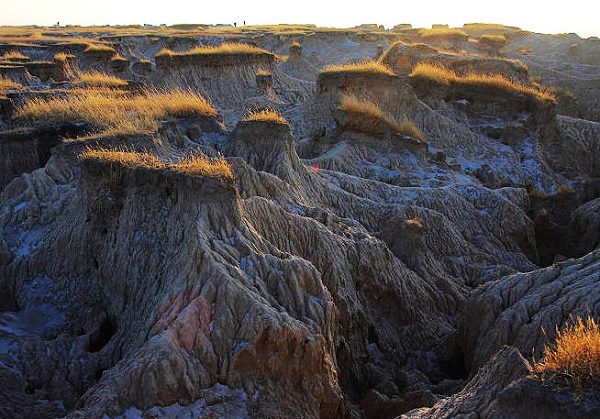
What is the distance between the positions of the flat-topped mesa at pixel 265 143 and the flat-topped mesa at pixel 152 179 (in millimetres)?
3271

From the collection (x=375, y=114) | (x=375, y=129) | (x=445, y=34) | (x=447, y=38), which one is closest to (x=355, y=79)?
(x=375, y=114)

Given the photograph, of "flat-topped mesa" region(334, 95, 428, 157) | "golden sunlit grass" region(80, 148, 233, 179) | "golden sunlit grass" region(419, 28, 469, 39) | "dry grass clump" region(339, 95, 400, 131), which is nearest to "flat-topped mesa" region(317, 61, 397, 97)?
"dry grass clump" region(339, 95, 400, 131)

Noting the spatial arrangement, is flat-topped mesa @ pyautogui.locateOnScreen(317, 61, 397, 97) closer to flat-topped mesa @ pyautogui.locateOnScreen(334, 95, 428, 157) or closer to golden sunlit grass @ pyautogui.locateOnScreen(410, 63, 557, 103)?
golden sunlit grass @ pyautogui.locateOnScreen(410, 63, 557, 103)

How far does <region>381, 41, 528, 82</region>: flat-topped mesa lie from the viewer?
25.2 m

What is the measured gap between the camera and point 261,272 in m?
7.94

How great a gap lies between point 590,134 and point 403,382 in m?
16.0

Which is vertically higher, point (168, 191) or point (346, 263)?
point (168, 191)

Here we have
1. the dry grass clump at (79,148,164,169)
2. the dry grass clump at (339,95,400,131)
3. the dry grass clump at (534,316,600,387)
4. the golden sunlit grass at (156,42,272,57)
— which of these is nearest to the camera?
the dry grass clump at (534,316,600,387)

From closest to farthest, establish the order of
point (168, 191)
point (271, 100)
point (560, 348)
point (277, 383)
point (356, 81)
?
point (560, 348)
point (277, 383)
point (168, 191)
point (356, 81)
point (271, 100)

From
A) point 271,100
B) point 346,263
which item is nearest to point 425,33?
point 271,100

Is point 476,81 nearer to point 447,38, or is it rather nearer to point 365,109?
point 365,109

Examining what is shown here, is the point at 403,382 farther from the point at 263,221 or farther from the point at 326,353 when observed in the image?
the point at 263,221

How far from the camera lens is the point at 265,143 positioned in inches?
502

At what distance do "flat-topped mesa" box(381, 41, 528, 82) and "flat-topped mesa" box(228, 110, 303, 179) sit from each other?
40.9ft
